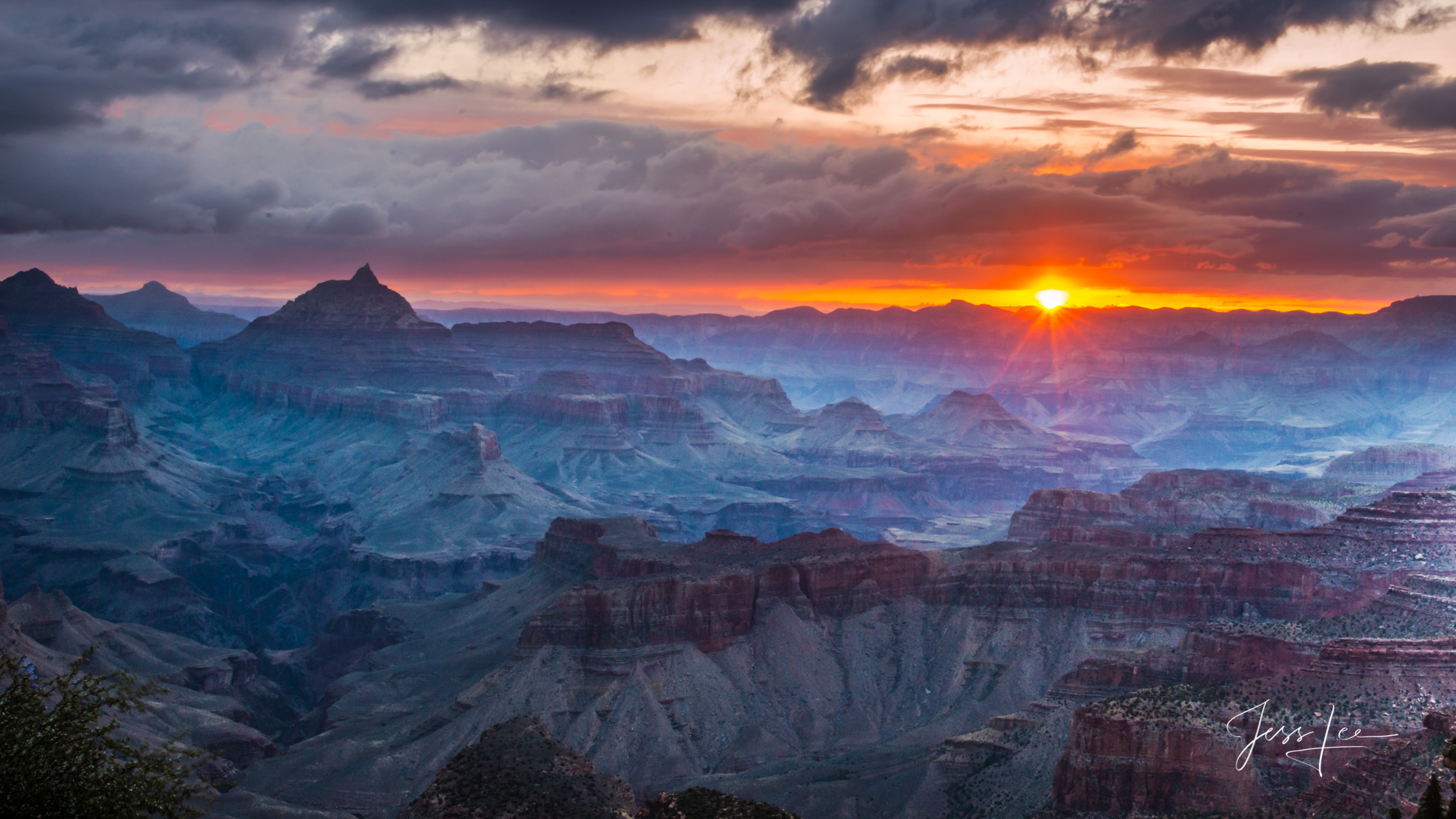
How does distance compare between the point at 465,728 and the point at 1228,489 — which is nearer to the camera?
the point at 465,728

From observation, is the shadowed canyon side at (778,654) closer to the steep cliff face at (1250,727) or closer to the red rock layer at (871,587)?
the red rock layer at (871,587)

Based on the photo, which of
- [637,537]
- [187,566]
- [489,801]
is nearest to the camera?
[489,801]

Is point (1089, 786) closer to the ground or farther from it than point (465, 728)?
farther from it

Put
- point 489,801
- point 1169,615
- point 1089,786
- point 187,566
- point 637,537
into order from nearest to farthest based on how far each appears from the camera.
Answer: point 489,801, point 1089,786, point 1169,615, point 637,537, point 187,566

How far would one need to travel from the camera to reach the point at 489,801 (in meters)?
51.7

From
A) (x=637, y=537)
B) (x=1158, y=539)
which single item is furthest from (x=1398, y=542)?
(x=637, y=537)

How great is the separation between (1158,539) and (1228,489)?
38581 mm

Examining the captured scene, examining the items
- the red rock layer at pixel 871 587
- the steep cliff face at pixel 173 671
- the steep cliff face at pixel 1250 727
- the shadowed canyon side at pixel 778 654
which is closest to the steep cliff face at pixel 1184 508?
the red rock layer at pixel 871 587

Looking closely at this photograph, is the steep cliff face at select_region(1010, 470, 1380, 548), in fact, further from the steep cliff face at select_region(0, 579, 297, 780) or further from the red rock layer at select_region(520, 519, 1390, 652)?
the steep cliff face at select_region(0, 579, 297, 780)

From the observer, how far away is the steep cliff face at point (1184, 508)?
140875mm

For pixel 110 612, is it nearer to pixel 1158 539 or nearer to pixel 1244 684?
pixel 1158 539

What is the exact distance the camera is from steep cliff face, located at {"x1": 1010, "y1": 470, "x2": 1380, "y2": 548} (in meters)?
141
